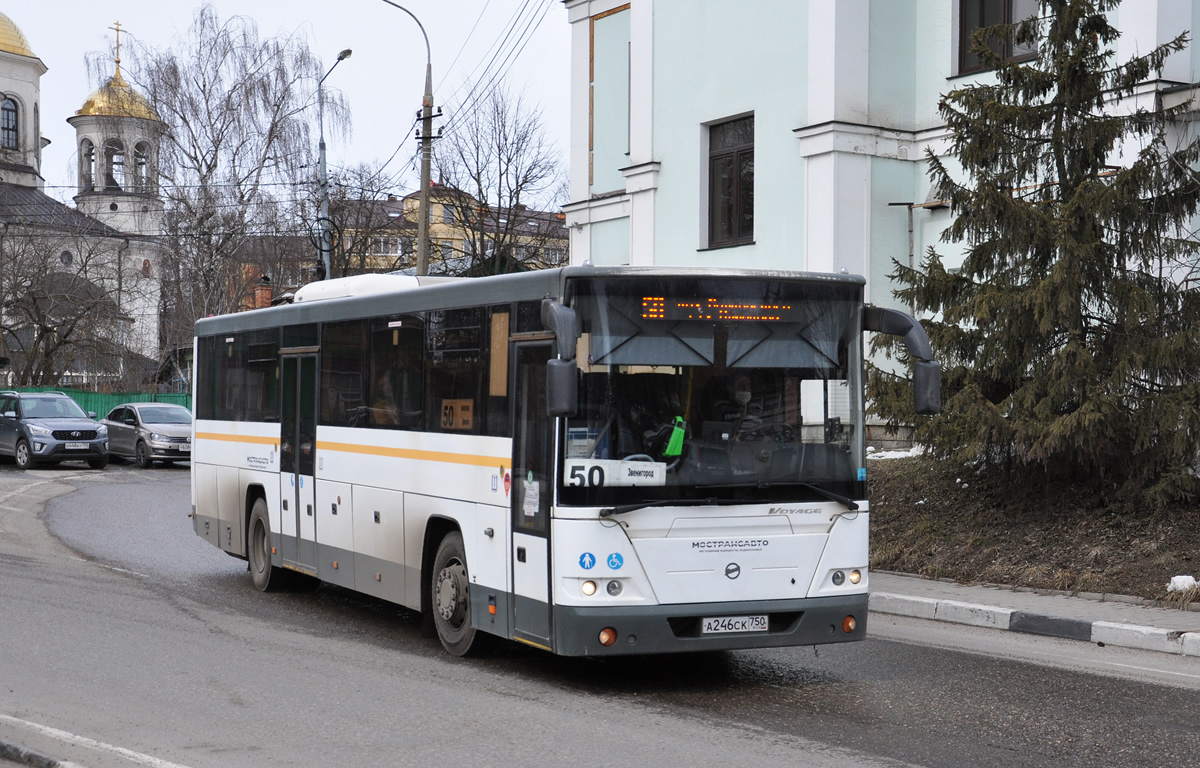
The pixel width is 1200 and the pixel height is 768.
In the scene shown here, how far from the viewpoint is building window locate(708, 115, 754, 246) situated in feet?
75.1

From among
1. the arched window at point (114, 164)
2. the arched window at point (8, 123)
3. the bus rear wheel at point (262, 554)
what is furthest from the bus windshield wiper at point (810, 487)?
the arched window at point (8, 123)

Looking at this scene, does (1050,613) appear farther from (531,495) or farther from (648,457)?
(531,495)

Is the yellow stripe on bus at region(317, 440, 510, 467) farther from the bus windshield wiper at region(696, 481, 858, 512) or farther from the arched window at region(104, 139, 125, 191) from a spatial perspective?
the arched window at region(104, 139, 125, 191)

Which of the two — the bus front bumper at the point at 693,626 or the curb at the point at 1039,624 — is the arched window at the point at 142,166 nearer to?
the curb at the point at 1039,624

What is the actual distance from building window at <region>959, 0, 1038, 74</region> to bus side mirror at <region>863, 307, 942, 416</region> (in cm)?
1111

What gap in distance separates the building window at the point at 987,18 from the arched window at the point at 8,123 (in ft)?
265

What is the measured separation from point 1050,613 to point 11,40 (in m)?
91.4

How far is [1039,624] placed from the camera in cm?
1122

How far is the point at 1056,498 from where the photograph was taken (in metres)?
14.2

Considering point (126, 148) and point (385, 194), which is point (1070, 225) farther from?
point (126, 148)

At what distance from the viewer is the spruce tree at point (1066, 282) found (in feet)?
42.7

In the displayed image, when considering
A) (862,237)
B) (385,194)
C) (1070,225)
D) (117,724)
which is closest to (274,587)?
(117,724)

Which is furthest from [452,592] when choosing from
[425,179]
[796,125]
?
[425,179]

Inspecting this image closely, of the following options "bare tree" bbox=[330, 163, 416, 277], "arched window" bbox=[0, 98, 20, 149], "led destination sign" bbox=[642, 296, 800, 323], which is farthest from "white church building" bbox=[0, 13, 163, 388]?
"led destination sign" bbox=[642, 296, 800, 323]
